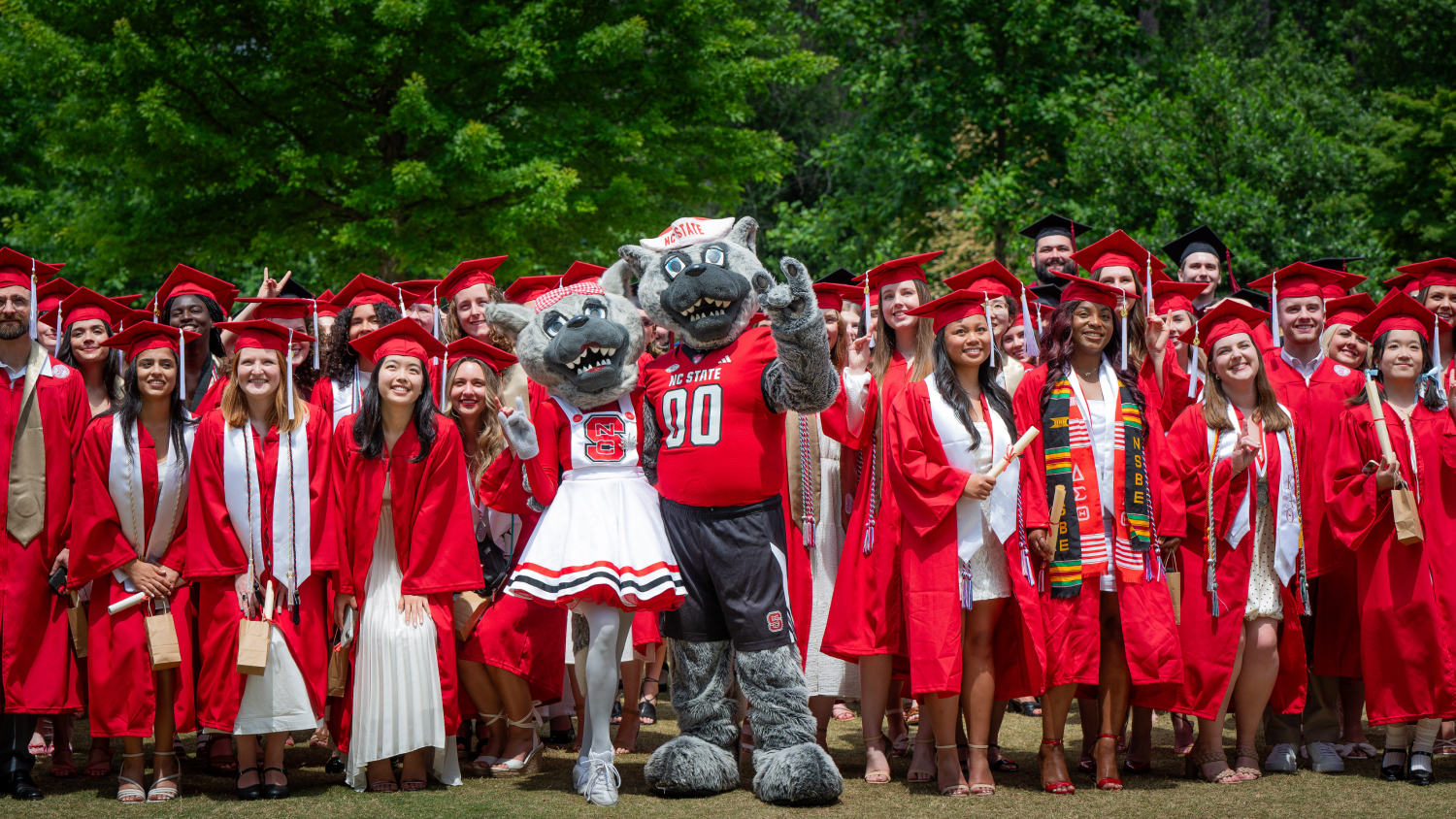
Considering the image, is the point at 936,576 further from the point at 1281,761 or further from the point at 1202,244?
the point at 1202,244

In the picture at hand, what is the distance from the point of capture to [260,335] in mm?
5770

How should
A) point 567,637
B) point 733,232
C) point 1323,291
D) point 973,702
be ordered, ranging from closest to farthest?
point 973,702 → point 733,232 → point 567,637 → point 1323,291

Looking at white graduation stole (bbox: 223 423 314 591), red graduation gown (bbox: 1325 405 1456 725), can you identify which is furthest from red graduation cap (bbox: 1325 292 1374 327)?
white graduation stole (bbox: 223 423 314 591)

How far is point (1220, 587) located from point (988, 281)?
1.68m

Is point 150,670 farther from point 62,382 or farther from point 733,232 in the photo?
point 733,232

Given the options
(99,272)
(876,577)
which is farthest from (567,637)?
(99,272)

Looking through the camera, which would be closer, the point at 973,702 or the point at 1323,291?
the point at 973,702

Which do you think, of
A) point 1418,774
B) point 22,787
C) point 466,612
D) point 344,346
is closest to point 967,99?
point 344,346

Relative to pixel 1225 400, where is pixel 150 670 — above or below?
below

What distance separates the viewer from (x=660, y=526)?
542 centimetres

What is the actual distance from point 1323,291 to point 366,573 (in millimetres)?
5320

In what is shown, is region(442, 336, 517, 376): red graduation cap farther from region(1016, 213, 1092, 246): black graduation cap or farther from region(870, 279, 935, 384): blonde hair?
region(1016, 213, 1092, 246): black graduation cap

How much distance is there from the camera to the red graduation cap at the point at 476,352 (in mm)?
5949

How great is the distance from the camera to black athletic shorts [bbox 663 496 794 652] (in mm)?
5258
